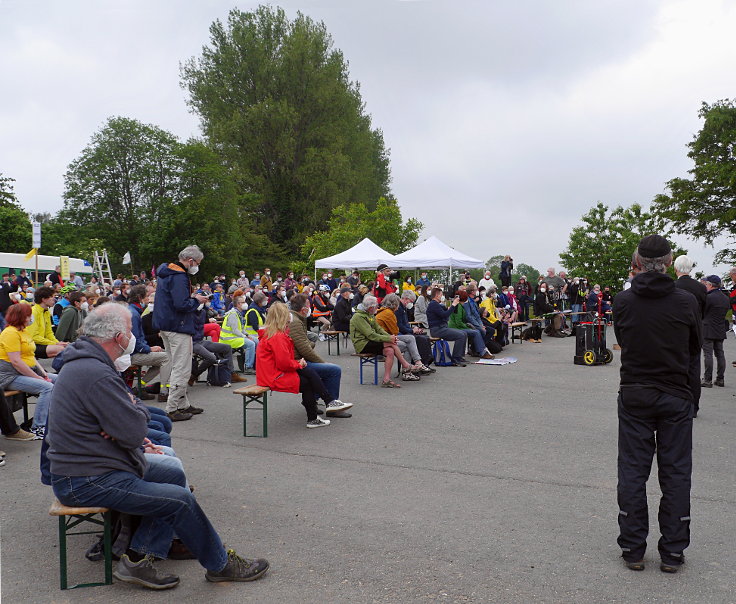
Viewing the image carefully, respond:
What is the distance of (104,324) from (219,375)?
7.04m

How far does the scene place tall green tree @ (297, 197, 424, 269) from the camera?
3634 cm

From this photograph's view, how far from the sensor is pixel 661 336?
3809mm

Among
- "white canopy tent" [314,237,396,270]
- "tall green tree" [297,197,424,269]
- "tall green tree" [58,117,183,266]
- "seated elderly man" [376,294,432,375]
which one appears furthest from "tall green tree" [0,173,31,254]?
"seated elderly man" [376,294,432,375]

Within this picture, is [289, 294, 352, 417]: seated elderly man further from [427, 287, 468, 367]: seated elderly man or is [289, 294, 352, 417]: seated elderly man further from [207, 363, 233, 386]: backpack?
[427, 287, 468, 367]: seated elderly man

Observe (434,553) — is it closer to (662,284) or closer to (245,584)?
(245,584)

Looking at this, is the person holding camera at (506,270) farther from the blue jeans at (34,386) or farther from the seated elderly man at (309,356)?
the blue jeans at (34,386)

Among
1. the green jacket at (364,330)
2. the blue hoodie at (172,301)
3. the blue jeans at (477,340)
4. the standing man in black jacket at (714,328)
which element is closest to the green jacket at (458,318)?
the blue jeans at (477,340)

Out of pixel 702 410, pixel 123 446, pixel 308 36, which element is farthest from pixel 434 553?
pixel 308 36

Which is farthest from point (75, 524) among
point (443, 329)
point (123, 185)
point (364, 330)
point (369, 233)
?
point (123, 185)

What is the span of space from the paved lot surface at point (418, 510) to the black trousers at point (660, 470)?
0.18m

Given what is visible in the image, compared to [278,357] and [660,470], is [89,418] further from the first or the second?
[278,357]

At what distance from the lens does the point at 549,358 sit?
13852 millimetres

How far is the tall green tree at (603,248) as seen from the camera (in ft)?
90.5

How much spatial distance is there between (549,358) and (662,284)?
10.4 metres
